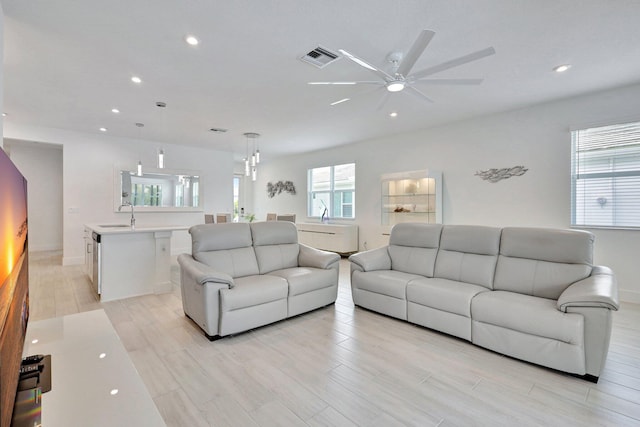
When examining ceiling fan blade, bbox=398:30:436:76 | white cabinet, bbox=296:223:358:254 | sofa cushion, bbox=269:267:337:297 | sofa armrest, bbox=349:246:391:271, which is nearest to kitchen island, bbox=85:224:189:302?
sofa cushion, bbox=269:267:337:297

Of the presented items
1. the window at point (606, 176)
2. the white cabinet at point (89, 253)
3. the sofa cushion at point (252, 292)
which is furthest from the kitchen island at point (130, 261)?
the window at point (606, 176)

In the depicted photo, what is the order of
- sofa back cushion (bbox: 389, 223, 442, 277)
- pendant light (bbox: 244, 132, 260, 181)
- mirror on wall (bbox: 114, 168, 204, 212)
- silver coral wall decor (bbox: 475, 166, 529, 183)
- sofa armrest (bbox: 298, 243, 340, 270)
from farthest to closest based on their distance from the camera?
mirror on wall (bbox: 114, 168, 204, 212), pendant light (bbox: 244, 132, 260, 181), silver coral wall decor (bbox: 475, 166, 529, 183), sofa armrest (bbox: 298, 243, 340, 270), sofa back cushion (bbox: 389, 223, 442, 277)

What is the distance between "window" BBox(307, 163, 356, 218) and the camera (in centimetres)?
740

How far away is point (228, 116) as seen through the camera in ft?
16.5

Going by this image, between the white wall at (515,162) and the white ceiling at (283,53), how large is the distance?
0.97ft

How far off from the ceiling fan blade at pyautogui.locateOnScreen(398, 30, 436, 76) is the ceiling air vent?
2.37 feet

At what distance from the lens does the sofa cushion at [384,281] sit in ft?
10.4

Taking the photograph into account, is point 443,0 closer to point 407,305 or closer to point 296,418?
point 407,305

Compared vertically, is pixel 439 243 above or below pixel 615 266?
above

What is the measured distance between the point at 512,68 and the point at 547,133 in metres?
1.74

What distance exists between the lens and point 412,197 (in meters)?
5.87

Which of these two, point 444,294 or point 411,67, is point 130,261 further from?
point 411,67

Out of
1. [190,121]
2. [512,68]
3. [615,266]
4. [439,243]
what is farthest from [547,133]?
[190,121]

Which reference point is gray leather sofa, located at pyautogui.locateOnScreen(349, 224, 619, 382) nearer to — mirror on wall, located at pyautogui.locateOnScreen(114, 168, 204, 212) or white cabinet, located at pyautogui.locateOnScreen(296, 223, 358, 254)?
white cabinet, located at pyautogui.locateOnScreen(296, 223, 358, 254)
